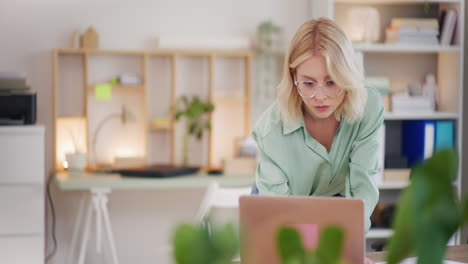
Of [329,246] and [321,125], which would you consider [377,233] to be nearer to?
[321,125]

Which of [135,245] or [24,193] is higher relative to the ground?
[24,193]

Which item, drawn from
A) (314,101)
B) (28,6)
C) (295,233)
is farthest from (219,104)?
(295,233)

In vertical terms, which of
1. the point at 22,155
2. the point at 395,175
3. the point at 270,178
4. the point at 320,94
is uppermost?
the point at 320,94

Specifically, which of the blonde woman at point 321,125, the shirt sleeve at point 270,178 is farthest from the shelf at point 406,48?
the shirt sleeve at point 270,178

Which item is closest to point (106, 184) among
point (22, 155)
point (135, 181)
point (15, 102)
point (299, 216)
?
point (135, 181)

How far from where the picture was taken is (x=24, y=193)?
361 centimetres

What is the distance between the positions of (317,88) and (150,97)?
91.4 inches

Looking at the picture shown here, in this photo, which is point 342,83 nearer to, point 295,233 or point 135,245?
point 295,233

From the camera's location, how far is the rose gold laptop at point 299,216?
1.34m

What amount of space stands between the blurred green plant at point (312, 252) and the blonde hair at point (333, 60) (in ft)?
5.17

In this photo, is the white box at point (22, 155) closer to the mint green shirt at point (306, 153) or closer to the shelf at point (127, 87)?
the shelf at point (127, 87)

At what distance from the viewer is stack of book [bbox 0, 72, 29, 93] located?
3.60 meters

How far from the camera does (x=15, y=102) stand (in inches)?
142

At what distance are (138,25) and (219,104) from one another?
2.22 ft
